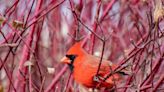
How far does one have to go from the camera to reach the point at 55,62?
4531mm

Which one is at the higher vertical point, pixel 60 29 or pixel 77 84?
pixel 60 29

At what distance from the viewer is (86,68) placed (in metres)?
2.78

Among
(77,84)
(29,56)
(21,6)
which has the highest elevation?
(21,6)

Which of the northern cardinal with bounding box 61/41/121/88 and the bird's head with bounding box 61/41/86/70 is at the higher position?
the bird's head with bounding box 61/41/86/70

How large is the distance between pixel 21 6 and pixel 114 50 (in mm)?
1062

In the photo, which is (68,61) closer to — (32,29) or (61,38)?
(32,29)

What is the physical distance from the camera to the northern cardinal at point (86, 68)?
2623mm

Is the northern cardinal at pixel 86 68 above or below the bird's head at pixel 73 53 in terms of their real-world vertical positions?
below

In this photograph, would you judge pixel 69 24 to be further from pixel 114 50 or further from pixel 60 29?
pixel 114 50

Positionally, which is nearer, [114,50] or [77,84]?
[77,84]

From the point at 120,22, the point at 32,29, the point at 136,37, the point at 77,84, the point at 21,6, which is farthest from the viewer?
the point at 120,22

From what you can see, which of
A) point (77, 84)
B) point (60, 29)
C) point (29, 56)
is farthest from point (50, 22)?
point (29, 56)

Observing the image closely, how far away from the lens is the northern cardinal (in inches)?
103

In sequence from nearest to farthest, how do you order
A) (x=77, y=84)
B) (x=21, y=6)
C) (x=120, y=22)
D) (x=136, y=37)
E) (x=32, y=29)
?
(x=32, y=29) < (x=77, y=84) < (x=21, y=6) < (x=136, y=37) < (x=120, y=22)
